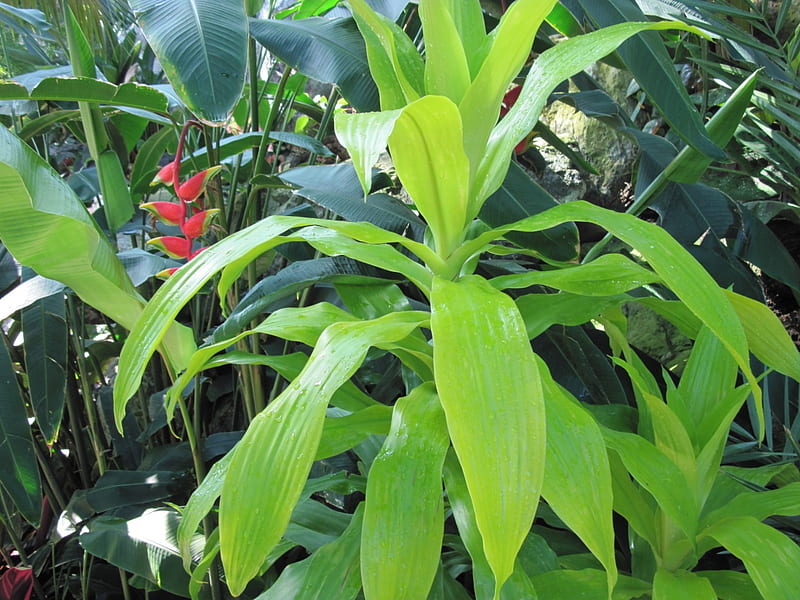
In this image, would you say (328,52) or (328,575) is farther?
Result: (328,52)

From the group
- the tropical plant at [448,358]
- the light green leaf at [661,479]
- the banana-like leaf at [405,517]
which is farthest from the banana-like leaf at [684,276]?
the banana-like leaf at [405,517]

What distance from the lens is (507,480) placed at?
12.4 inches

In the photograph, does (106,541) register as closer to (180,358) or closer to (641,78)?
(180,358)

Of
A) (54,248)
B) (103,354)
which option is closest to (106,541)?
(54,248)

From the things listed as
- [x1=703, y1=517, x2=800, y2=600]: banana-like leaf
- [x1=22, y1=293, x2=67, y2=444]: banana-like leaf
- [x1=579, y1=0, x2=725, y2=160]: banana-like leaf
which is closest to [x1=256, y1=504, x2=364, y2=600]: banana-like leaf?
[x1=703, y1=517, x2=800, y2=600]: banana-like leaf

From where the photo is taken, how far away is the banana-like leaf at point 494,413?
31cm

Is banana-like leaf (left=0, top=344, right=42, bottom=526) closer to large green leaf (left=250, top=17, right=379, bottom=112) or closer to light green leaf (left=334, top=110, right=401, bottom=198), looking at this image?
large green leaf (left=250, top=17, right=379, bottom=112)

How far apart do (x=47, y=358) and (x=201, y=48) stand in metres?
0.71

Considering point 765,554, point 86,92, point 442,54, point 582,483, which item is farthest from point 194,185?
point 765,554

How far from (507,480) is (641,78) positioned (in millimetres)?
559

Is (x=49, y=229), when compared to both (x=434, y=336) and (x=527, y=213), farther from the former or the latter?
(x=527, y=213)

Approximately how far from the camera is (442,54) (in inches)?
20.3

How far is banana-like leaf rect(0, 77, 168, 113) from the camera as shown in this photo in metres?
0.71

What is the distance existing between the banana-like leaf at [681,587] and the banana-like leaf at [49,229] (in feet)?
1.63
